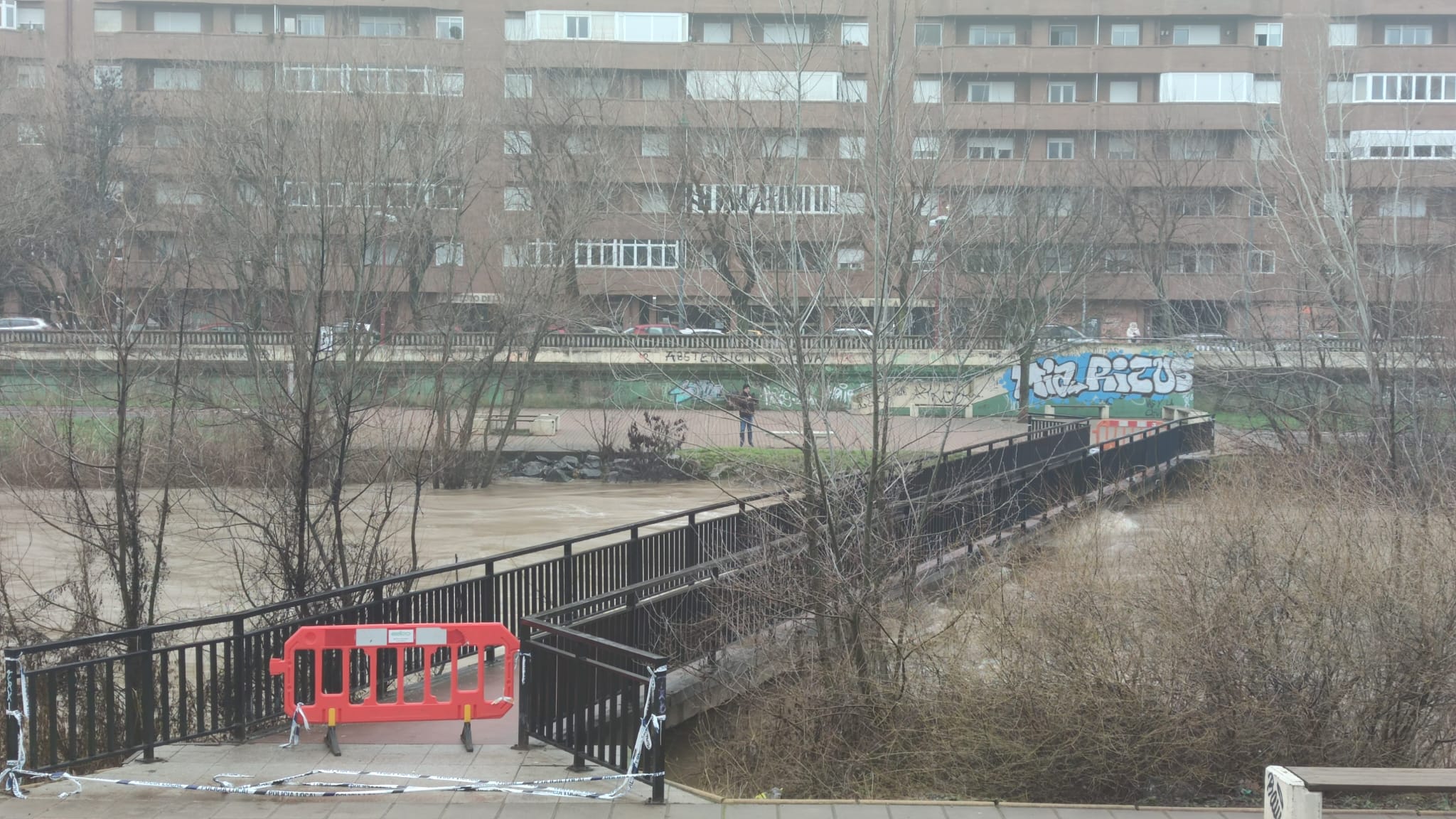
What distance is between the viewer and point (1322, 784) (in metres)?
5.55

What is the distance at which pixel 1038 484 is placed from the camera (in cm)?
1792

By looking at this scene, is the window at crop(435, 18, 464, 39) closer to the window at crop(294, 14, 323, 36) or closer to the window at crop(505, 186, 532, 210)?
the window at crop(294, 14, 323, 36)

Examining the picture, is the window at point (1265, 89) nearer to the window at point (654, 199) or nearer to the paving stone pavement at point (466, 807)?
the window at point (654, 199)

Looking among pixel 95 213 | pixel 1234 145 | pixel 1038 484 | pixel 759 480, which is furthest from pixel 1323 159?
pixel 1234 145

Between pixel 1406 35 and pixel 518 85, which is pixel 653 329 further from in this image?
pixel 1406 35

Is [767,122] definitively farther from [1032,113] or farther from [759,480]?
[1032,113]

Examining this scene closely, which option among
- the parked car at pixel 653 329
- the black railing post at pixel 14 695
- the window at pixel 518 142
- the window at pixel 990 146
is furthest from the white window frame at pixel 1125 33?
the black railing post at pixel 14 695

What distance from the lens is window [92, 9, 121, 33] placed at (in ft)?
190

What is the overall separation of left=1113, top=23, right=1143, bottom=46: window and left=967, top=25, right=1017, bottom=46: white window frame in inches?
216

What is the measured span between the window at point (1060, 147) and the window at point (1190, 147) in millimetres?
5160

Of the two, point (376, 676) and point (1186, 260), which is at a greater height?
point (1186, 260)

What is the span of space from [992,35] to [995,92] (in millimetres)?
3185

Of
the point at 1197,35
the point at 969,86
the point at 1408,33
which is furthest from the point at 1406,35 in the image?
the point at 969,86

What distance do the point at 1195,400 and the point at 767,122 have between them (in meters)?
32.7
